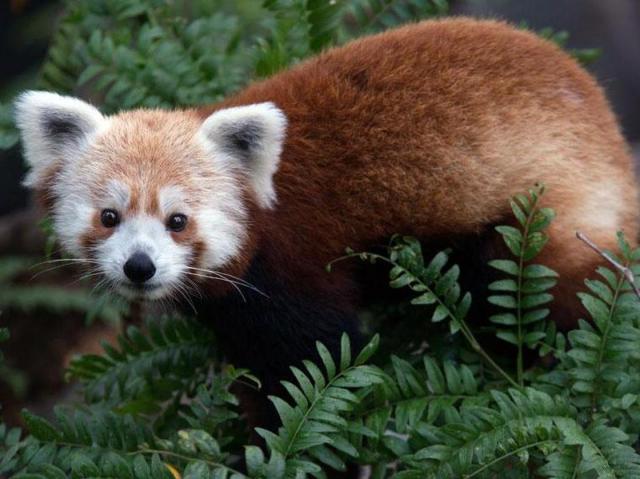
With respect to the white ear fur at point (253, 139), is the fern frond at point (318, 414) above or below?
below

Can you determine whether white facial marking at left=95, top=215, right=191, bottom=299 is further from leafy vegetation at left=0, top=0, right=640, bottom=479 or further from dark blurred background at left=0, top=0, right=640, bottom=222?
dark blurred background at left=0, top=0, right=640, bottom=222

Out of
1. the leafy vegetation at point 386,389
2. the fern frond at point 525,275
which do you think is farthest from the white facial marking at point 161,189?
the fern frond at point 525,275

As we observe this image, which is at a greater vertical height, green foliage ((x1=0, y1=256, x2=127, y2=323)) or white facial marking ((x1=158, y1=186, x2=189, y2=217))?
white facial marking ((x1=158, y1=186, x2=189, y2=217))

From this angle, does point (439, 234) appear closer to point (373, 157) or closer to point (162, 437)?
point (373, 157)

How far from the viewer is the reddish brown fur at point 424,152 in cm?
379

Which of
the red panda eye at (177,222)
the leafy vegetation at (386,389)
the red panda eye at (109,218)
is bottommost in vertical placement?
the leafy vegetation at (386,389)

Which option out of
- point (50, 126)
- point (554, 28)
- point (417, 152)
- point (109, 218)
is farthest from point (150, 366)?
point (554, 28)

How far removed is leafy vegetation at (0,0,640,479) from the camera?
3125 mm

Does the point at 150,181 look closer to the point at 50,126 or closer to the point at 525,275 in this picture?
the point at 50,126

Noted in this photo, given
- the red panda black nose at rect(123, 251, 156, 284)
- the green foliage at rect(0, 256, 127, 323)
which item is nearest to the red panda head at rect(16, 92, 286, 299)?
the red panda black nose at rect(123, 251, 156, 284)

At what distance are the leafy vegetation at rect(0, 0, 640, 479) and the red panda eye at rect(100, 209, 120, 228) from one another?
0.64m

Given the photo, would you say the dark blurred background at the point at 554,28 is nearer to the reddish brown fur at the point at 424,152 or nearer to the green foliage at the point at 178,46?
the green foliage at the point at 178,46

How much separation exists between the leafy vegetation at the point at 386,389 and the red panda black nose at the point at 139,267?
17.0 inches

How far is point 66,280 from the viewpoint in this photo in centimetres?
701
